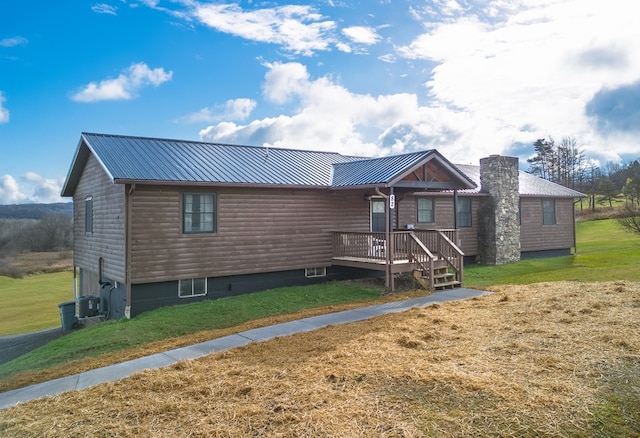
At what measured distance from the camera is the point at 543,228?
21859 millimetres

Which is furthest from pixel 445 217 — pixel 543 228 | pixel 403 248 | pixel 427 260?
pixel 543 228

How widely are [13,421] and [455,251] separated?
38.8ft

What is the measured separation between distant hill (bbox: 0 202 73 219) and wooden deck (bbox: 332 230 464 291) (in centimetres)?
4612

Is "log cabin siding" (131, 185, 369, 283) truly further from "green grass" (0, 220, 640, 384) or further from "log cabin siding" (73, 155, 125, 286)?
"green grass" (0, 220, 640, 384)

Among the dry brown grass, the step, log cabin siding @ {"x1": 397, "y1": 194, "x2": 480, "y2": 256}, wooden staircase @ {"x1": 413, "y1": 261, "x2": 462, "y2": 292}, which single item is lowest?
the dry brown grass

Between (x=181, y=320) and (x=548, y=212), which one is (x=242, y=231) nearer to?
(x=181, y=320)

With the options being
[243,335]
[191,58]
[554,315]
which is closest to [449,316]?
[554,315]

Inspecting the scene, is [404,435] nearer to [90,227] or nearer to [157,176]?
[157,176]

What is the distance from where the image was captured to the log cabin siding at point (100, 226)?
12.0 meters

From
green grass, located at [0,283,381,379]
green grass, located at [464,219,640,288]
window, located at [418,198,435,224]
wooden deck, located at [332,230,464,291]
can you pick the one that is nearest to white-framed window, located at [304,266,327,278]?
wooden deck, located at [332,230,464,291]

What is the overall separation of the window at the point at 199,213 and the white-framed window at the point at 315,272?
11.8 ft

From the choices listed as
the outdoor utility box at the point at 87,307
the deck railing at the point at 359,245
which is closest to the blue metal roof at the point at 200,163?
the deck railing at the point at 359,245

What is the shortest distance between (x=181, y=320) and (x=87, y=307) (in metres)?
5.45

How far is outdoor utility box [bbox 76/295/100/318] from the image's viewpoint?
13617 mm
